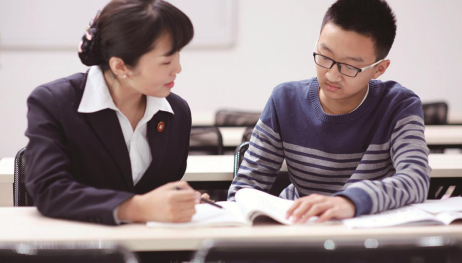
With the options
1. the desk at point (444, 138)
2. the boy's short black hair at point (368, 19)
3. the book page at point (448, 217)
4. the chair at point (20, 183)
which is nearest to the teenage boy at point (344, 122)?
the boy's short black hair at point (368, 19)

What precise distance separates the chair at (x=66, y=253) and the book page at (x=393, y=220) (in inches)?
22.9

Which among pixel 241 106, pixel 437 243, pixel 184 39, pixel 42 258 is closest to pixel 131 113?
pixel 184 39

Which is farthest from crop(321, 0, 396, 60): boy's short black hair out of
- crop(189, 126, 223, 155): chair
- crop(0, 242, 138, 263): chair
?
crop(189, 126, 223, 155): chair

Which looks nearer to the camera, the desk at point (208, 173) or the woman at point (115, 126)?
the woman at point (115, 126)

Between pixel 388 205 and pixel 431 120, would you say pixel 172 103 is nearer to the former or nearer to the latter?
pixel 388 205

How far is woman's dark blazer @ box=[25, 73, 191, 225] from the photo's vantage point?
127cm

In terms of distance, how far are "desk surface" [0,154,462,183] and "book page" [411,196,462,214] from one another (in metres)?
0.63

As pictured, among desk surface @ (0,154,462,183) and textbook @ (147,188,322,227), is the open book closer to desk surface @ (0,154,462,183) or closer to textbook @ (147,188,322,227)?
textbook @ (147,188,322,227)

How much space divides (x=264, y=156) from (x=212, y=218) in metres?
0.50

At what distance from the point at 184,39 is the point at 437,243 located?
852 millimetres

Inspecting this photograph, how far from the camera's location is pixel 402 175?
144cm

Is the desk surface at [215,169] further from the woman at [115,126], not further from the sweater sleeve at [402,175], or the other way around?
the sweater sleeve at [402,175]

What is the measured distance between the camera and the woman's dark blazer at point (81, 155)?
1.27 metres

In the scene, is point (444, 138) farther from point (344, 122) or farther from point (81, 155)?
point (81, 155)
